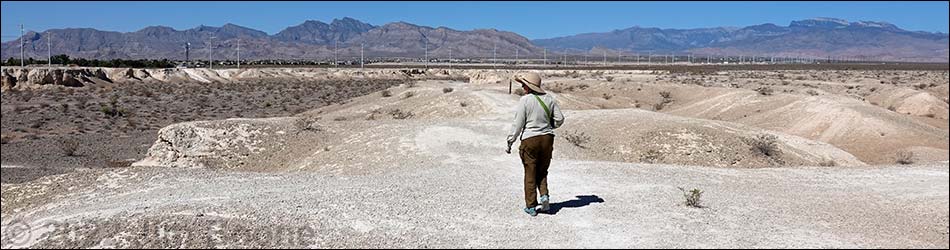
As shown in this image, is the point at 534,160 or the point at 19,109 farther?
the point at 19,109

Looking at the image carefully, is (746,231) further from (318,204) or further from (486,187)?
(318,204)

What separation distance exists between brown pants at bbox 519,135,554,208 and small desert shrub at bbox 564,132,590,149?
420 inches

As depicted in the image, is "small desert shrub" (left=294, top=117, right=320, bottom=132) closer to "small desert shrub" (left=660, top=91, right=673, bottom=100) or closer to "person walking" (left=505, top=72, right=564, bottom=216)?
"person walking" (left=505, top=72, right=564, bottom=216)

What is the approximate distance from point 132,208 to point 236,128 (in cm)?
1230

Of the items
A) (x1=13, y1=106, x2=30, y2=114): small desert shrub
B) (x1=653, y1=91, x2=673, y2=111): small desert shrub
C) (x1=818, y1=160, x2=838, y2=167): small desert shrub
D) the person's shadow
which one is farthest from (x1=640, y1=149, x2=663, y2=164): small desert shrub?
(x1=13, y1=106, x2=30, y2=114): small desert shrub

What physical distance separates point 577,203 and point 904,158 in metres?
13.6

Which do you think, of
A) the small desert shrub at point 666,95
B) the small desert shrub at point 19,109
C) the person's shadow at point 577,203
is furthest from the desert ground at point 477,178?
the small desert shrub at point 666,95

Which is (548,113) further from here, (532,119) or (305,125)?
(305,125)

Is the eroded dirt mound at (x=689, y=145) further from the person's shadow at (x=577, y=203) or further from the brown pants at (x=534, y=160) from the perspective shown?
the brown pants at (x=534, y=160)

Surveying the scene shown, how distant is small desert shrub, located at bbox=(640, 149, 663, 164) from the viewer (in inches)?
763

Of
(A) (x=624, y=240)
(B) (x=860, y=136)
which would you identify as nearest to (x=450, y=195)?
A: (A) (x=624, y=240)

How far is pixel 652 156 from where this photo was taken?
19781mm

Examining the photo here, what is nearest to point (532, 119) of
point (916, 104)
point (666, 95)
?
point (916, 104)

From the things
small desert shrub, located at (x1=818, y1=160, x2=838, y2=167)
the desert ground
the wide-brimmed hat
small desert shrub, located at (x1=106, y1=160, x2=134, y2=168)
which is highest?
the wide-brimmed hat
